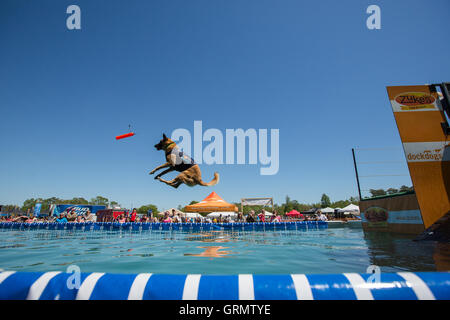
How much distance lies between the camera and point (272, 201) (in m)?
19.1

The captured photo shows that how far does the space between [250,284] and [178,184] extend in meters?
6.32

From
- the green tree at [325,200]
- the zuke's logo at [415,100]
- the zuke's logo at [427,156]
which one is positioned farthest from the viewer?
the green tree at [325,200]

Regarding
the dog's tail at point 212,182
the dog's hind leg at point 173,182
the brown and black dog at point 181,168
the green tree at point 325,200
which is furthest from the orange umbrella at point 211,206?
the green tree at point 325,200

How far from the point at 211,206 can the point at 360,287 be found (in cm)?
1655

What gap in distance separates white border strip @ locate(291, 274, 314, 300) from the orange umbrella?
15.8 metres

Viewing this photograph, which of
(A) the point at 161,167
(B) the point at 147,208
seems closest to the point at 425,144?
(A) the point at 161,167

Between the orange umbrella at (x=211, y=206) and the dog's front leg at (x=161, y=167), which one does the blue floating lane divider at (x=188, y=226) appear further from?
the dog's front leg at (x=161, y=167)

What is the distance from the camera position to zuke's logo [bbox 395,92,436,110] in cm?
618

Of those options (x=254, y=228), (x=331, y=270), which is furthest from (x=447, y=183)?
(x=254, y=228)

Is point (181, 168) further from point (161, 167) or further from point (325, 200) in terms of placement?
point (325, 200)

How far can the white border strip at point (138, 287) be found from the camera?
1345 mm

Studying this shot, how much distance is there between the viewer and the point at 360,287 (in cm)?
132

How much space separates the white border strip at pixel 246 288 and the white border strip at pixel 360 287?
64 cm
